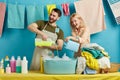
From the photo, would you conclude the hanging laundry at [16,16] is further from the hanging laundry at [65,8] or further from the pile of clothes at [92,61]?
the pile of clothes at [92,61]

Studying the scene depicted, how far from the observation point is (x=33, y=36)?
119 inches

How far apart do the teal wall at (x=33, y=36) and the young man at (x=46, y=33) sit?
25cm

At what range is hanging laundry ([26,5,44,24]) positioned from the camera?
9.73 feet

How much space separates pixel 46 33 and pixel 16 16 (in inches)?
17.7

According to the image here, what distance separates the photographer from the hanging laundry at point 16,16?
2.90 meters

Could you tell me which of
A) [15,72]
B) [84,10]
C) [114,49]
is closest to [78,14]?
[84,10]

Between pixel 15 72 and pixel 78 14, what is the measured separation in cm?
104

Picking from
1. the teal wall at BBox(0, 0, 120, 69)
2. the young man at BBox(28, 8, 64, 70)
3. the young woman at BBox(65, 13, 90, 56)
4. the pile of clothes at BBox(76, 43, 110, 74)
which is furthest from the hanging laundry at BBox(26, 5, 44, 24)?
the pile of clothes at BBox(76, 43, 110, 74)

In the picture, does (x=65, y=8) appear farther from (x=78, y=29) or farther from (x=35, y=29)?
(x=35, y=29)

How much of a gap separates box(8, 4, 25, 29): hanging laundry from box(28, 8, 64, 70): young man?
0.22 m

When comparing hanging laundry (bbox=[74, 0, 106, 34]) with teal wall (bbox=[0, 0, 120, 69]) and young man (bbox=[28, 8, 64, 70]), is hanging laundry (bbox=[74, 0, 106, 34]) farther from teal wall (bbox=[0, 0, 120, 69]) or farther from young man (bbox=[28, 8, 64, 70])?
young man (bbox=[28, 8, 64, 70])

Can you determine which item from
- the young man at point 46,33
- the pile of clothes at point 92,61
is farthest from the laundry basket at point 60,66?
the young man at point 46,33

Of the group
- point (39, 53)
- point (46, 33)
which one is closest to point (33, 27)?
point (46, 33)

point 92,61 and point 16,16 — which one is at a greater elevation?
point 16,16
